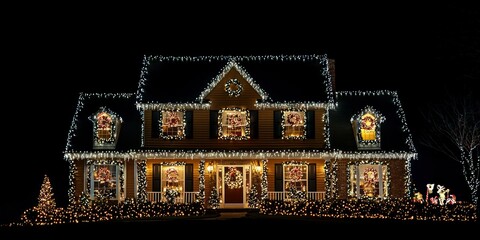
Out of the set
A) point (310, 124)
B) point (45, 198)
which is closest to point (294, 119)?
point (310, 124)

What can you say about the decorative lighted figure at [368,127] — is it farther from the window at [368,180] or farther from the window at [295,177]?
the window at [295,177]

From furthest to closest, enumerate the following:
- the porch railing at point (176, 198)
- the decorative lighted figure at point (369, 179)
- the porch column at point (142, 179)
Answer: the decorative lighted figure at point (369, 179) < the porch railing at point (176, 198) < the porch column at point (142, 179)

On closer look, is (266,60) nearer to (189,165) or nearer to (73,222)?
(189,165)

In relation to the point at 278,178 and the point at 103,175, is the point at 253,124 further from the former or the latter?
the point at 103,175

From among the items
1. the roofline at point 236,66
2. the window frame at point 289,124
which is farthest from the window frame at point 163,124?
the window frame at point 289,124

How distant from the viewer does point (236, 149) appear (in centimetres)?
3278

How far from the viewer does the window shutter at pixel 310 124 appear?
33.1 meters

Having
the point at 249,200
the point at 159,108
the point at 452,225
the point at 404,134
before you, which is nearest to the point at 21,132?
the point at 159,108

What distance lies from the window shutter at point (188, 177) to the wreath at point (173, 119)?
6.39 feet

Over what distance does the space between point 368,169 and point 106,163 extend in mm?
12095

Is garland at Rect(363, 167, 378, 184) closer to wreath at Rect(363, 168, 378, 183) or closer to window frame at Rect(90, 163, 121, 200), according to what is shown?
wreath at Rect(363, 168, 378, 183)

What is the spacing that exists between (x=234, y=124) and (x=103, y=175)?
21.2 feet

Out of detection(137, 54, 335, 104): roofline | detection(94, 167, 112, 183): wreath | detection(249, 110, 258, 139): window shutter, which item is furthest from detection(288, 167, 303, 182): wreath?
detection(94, 167, 112, 183): wreath

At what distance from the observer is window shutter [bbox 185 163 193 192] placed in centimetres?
3309
